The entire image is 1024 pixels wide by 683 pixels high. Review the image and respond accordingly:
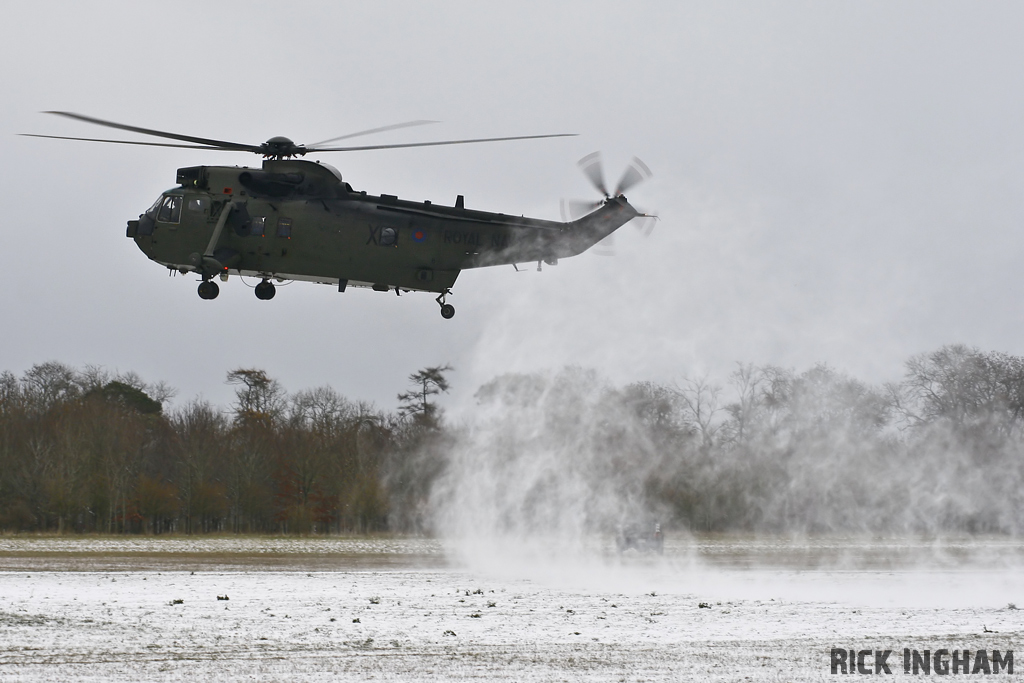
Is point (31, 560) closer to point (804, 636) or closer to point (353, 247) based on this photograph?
point (353, 247)

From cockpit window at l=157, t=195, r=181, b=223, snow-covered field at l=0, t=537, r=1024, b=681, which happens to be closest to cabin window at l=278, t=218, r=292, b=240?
cockpit window at l=157, t=195, r=181, b=223

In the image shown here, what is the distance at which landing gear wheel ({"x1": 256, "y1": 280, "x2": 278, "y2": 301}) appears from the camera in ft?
71.3

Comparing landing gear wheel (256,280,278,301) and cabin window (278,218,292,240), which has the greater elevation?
cabin window (278,218,292,240)

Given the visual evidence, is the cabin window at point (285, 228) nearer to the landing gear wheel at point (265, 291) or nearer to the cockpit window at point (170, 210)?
the landing gear wheel at point (265, 291)

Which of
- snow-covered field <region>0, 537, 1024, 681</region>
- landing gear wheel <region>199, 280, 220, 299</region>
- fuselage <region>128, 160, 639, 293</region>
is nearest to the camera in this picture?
snow-covered field <region>0, 537, 1024, 681</region>

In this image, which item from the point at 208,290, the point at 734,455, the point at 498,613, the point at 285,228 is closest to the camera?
the point at 498,613

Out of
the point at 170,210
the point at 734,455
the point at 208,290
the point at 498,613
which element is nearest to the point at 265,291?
the point at 208,290

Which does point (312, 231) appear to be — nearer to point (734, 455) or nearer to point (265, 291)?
point (265, 291)

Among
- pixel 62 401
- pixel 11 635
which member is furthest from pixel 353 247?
pixel 62 401

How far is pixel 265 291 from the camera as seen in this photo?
858 inches

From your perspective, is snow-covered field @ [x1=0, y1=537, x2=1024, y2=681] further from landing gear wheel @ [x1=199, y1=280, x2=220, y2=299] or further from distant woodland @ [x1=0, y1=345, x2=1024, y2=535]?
landing gear wheel @ [x1=199, y1=280, x2=220, y2=299]

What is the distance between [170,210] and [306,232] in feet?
10.1

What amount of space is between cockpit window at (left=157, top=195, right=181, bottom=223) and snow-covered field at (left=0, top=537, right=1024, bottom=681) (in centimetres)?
827

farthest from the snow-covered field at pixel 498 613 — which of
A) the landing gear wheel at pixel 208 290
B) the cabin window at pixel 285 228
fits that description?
the cabin window at pixel 285 228
